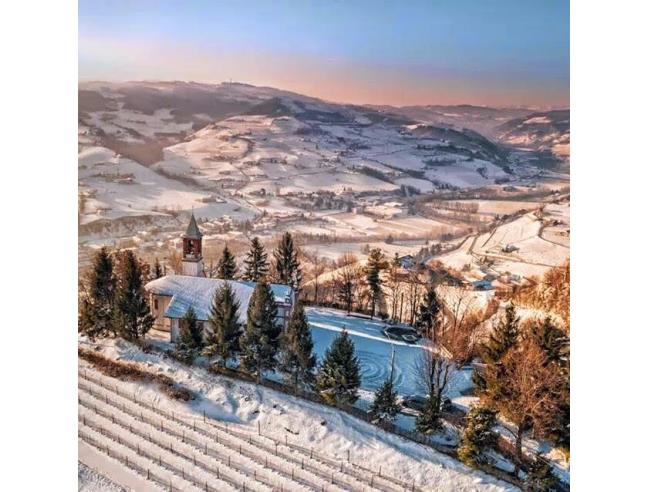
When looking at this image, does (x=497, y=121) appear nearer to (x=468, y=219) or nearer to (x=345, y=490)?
(x=468, y=219)

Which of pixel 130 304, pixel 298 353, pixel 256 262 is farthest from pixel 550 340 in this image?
pixel 130 304

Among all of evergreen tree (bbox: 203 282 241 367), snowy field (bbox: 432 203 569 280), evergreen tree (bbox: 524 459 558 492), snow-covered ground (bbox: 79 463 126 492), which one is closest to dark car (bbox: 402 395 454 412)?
evergreen tree (bbox: 524 459 558 492)

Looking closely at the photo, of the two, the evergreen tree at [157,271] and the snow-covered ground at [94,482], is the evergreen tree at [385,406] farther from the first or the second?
the evergreen tree at [157,271]

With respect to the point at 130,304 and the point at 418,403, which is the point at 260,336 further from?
the point at 418,403

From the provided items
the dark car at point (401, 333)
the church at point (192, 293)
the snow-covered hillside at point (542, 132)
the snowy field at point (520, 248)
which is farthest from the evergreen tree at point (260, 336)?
the snow-covered hillside at point (542, 132)

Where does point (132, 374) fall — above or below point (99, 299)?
below

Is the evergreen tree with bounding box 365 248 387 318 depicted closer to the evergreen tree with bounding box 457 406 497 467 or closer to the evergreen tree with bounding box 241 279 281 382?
the evergreen tree with bounding box 241 279 281 382

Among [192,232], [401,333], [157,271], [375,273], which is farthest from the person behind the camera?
[157,271]
